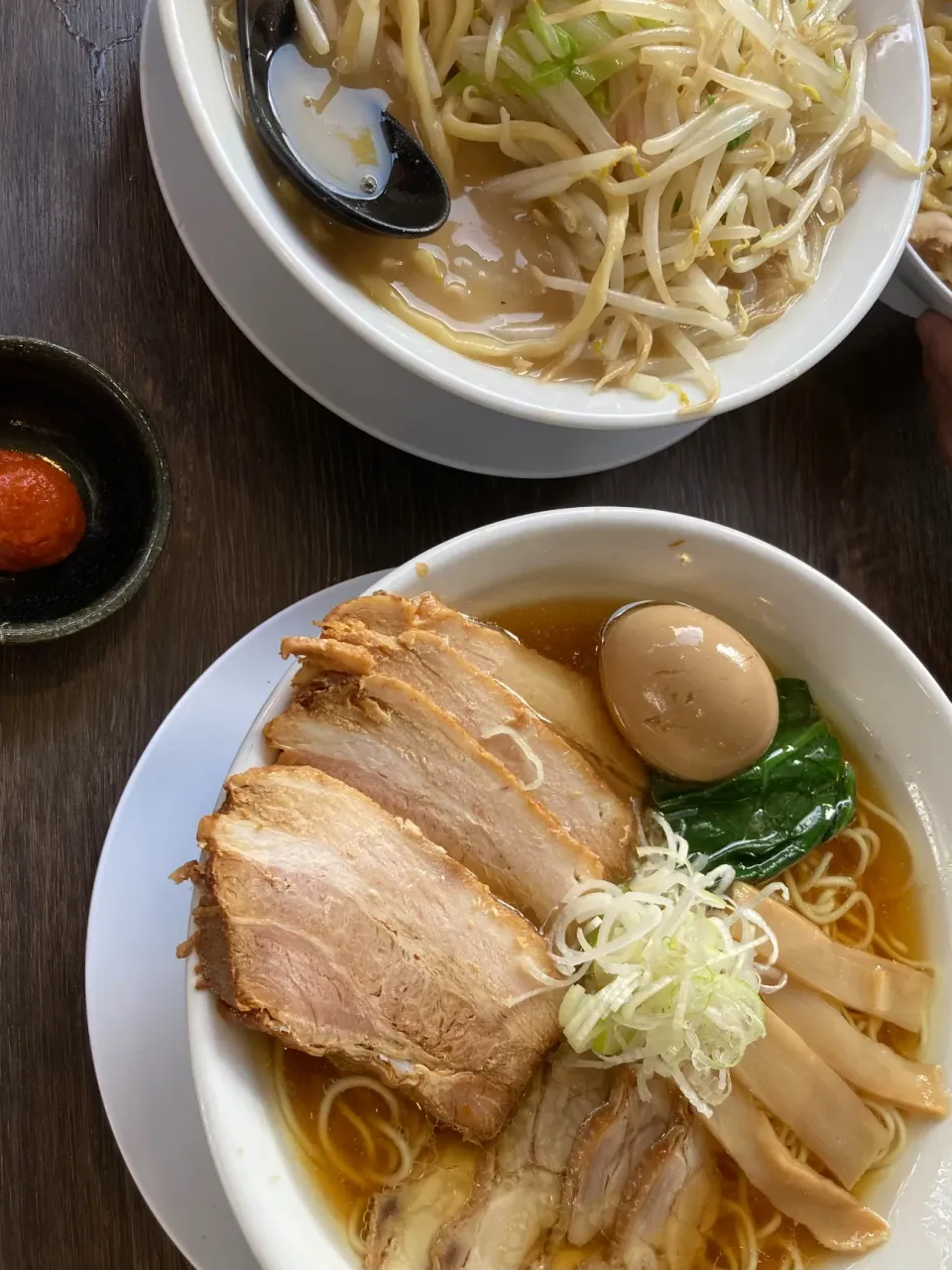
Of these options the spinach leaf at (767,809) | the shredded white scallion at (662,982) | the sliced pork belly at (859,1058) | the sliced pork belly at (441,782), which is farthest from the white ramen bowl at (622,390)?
the sliced pork belly at (859,1058)

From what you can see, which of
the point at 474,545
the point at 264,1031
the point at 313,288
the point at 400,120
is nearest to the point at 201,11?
the point at 400,120

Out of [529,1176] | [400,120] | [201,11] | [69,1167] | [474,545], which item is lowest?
[69,1167]

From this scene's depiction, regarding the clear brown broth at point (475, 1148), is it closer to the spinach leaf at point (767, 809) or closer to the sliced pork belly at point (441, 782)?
the spinach leaf at point (767, 809)

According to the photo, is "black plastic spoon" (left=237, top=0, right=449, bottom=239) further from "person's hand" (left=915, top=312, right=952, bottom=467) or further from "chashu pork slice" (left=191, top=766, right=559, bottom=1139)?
"person's hand" (left=915, top=312, right=952, bottom=467)

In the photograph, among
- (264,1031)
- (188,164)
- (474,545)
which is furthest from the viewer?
(188,164)

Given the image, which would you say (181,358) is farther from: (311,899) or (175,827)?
(311,899)

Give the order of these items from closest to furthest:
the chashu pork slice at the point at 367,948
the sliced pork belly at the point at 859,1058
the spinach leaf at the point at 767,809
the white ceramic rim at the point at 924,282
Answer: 1. the chashu pork slice at the point at 367,948
2. the sliced pork belly at the point at 859,1058
3. the spinach leaf at the point at 767,809
4. the white ceramic rim at the point at 924,282

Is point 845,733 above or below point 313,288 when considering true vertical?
below

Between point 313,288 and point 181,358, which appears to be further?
point 181,358

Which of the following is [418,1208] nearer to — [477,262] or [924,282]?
[477,262]
